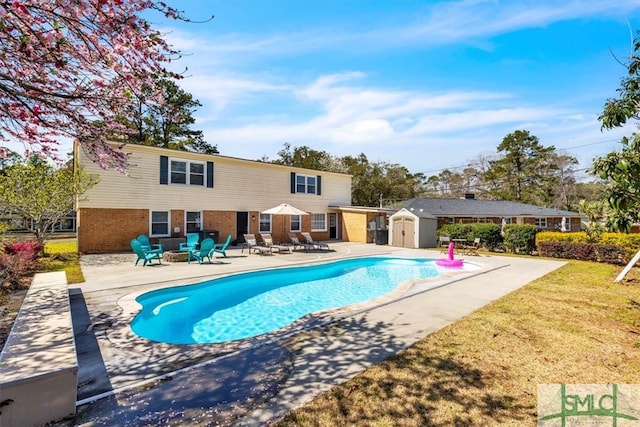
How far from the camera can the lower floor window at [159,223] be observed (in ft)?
59.0

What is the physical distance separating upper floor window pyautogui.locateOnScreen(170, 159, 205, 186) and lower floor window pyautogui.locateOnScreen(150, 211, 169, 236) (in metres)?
1.99

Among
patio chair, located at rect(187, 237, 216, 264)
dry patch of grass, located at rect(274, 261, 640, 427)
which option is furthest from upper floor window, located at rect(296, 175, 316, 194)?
dry patch of grass, located at rect(274, 261, 640, 427)

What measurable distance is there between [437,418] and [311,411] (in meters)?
1.30

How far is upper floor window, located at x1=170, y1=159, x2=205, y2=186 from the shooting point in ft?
61.4

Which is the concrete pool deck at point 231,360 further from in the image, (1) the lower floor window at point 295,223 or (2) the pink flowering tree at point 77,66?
(1) the lower floor window at point 295,223

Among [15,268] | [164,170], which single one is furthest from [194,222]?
[15,268]

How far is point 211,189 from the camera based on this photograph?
65.5 feet

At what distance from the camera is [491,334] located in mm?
5750

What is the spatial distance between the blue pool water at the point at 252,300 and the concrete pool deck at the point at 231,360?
0.70m

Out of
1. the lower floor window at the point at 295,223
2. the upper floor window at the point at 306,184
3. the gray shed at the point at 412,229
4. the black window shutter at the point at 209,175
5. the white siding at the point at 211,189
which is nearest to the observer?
the white siding at the point at 211,189

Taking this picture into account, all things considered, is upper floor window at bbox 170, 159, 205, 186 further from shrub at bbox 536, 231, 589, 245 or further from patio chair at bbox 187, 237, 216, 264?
shrub at bbox 536, 231, 589, 245

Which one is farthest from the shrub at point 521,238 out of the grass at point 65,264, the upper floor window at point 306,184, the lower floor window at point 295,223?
the grass at point 65,264

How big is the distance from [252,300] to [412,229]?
1470 cm

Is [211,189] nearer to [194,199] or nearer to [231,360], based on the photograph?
[194,199]
